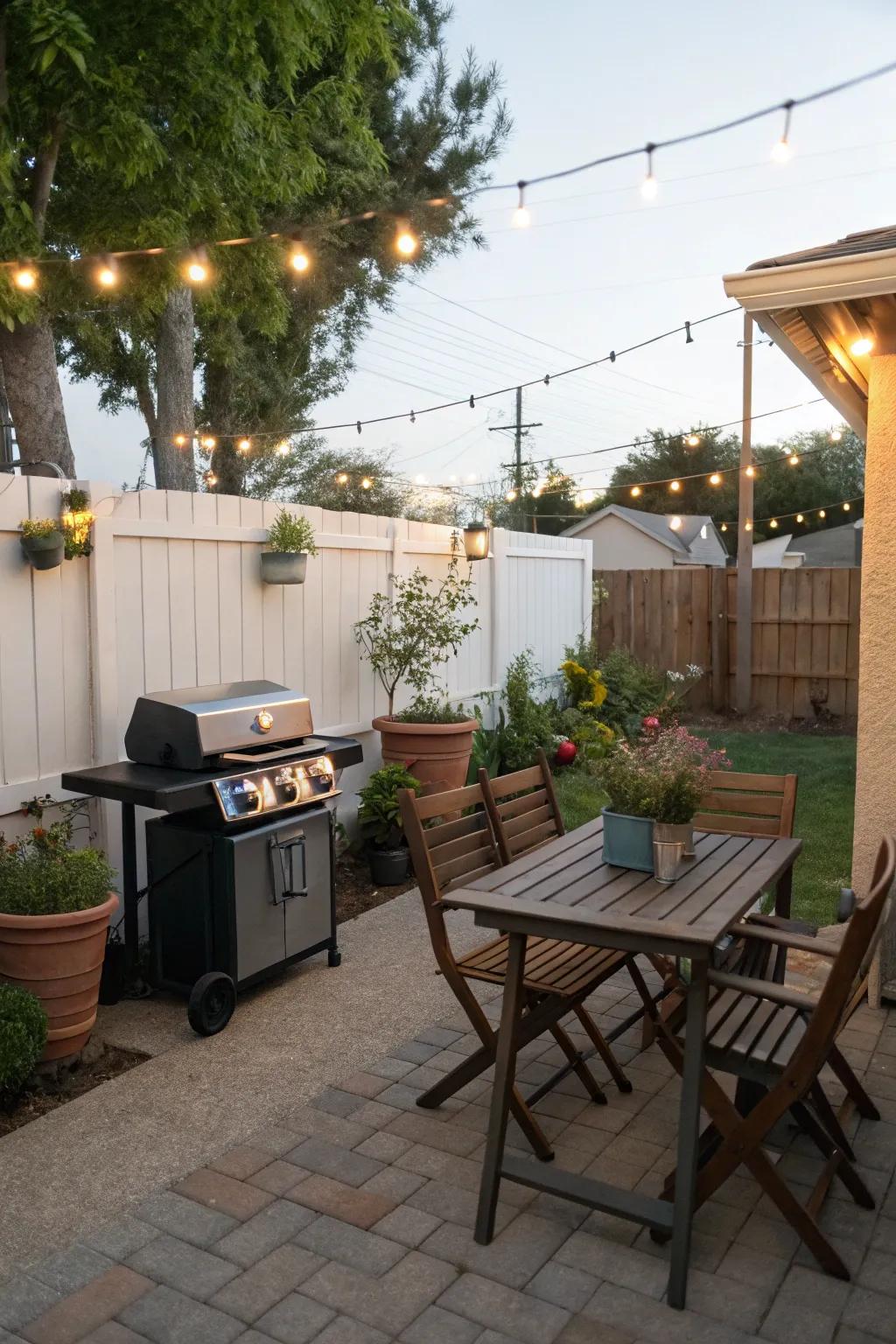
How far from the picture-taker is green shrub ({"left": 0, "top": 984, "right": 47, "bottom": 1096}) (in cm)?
304

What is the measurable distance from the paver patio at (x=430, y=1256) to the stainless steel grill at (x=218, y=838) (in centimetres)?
90

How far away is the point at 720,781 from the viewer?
12.0 feet

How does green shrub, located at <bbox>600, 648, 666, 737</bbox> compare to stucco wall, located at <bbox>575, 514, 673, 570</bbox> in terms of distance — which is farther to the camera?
stucco wall, located at <bbox>575, 514, 673, 570</bbox>

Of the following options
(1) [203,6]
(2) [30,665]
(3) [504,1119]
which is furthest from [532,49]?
(3) [504,1119]

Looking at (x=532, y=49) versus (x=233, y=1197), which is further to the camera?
(x=532, y=49)

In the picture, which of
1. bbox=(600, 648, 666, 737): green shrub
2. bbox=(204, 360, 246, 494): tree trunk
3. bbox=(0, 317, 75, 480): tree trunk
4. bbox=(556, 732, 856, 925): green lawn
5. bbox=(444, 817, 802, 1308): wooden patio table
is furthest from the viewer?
bbox=(204, 360, 246, 494): tree trunk

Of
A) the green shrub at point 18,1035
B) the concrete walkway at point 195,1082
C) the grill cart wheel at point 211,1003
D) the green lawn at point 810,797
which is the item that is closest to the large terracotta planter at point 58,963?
the green shrub at point 18,1035

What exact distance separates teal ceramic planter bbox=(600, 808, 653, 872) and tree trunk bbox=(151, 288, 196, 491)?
723 centimetres

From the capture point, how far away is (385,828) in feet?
18.0

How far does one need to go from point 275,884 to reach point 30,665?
1269 millimetres

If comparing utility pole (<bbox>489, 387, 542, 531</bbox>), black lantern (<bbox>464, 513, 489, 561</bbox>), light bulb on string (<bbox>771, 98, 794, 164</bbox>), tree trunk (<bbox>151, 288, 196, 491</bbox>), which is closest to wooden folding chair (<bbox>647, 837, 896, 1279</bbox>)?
light bulb on string (<bbox>771, 98, 794, 164</bbox>)

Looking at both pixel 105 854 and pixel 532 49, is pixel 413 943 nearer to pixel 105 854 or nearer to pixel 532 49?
pixel 105 854

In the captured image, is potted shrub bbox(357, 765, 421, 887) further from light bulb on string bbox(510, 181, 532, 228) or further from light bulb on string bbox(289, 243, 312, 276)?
light bulb on string bbox(510, 181, 532, 228)

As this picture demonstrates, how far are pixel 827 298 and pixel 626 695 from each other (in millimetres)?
6390
